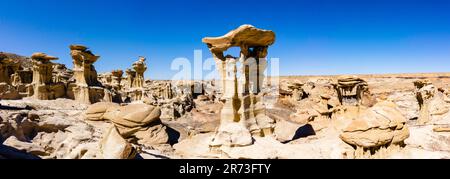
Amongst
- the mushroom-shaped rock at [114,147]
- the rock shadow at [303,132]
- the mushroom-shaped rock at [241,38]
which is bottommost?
the rock shadow at [303,132]

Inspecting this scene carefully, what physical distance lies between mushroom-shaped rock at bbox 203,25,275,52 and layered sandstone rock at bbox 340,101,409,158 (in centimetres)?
454

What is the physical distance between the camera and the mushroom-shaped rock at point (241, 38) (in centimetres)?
1005

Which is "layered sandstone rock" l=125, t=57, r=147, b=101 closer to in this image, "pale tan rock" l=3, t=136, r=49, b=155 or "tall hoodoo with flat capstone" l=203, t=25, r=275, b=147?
"tall hoodoo with flat capstone" l=203, t=25, r=275, b=147

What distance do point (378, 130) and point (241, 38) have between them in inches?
209

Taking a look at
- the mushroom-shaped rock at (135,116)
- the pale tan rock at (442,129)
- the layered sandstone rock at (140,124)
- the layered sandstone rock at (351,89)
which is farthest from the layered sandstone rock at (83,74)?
the pale tan rock at (442,129)

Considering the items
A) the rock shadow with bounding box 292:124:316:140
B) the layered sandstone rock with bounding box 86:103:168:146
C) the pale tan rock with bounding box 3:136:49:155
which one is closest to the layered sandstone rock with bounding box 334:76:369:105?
the rock shadow with bounding box 292:124:316:140

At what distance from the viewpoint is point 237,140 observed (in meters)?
10.0

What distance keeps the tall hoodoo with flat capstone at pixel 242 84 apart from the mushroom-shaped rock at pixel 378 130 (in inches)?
141

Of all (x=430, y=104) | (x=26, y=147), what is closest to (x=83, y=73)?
(x=26, y=147)

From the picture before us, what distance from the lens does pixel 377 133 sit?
25.8ft

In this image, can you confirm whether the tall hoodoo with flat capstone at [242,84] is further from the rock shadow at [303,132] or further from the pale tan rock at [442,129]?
the pale tan rock at [442,129]

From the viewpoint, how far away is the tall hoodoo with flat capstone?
1018 cm
